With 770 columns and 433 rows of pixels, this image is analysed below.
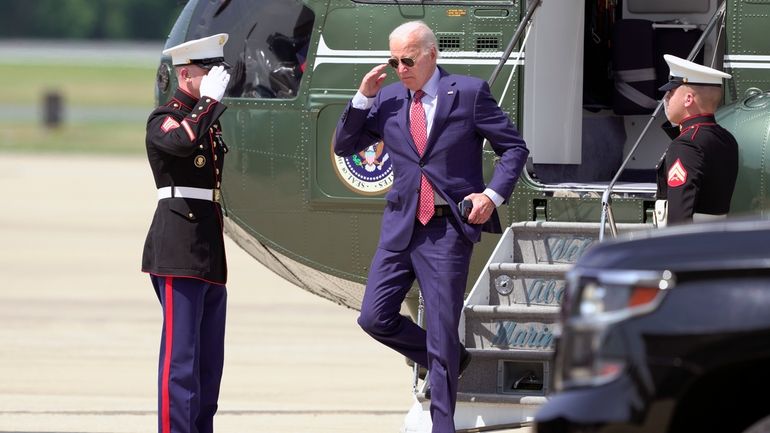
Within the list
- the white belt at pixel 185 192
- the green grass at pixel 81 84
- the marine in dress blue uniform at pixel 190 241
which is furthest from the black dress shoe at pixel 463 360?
the green grass at pixel 81 84

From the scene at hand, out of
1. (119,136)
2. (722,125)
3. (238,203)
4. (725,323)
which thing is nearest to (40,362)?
(238,203)

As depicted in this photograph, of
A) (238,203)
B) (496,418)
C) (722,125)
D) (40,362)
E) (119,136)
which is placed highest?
(722,125)

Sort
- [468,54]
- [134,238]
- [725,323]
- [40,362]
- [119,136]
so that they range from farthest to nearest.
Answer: [119,136] → [134,238] → [40,362] → [468,54] → [725,323]

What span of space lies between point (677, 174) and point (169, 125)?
2.16 metres

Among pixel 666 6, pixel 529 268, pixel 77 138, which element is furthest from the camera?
pixel 77 138

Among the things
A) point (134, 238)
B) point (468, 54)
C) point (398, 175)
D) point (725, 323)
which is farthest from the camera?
point (134, 238)

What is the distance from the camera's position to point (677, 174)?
6.47 meters

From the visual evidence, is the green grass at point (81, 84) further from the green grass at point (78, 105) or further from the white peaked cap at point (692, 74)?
the white peaked cap at point (692, 74)

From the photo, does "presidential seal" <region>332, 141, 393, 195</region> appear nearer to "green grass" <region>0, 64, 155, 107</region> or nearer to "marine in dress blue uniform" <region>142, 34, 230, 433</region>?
"marine in dress blue uniform" <region>142, 34, 230, 433</region>

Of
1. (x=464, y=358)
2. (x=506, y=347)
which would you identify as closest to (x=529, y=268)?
(x=506, y=347)

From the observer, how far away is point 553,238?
24.4 feet

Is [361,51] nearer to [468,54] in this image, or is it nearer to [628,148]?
[468,54]

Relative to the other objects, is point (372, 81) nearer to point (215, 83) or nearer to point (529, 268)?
point (215, 83)

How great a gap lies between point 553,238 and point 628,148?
4.88ft
